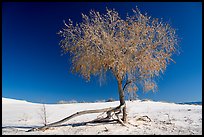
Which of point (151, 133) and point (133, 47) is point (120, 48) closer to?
point (133, 47)

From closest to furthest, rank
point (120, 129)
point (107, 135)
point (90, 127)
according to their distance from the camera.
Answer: point (107, 135) < point (120, 129) < point (90, 127)

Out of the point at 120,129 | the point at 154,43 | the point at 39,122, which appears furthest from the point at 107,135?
the point at 39,122

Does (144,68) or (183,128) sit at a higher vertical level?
(144,68)

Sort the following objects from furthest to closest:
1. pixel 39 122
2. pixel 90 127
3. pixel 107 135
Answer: pixel 39 122 → pixel 90 127 → pixel 107 135

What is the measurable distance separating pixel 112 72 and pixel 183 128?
397 cm

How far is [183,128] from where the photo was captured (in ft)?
33.1

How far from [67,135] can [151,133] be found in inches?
131

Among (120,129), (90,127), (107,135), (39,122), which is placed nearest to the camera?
(107,135)

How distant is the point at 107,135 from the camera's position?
9094mm

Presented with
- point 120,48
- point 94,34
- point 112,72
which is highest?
point 94,34

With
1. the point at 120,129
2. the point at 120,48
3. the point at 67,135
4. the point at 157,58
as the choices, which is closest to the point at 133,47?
the point at 120,48

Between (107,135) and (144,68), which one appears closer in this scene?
(107,135)

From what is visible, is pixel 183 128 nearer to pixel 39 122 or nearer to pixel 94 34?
pixel 94 34

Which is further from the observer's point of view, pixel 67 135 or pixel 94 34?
pixel 94 34
